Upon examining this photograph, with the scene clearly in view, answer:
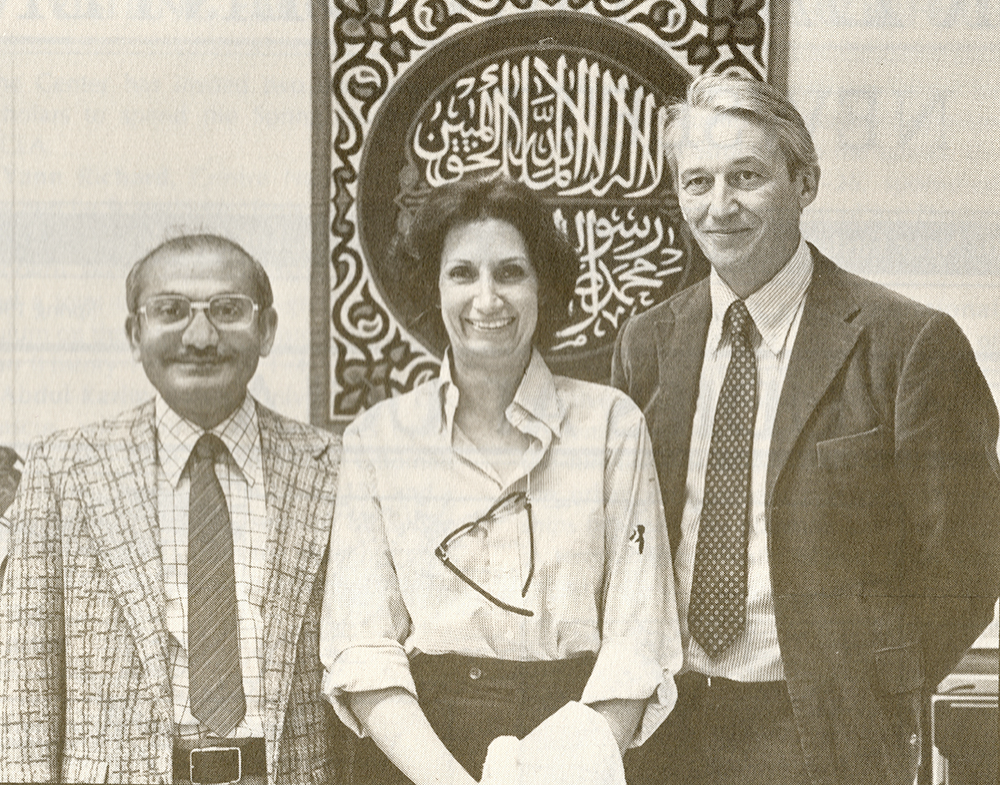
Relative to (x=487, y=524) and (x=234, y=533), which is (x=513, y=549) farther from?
(x=234, y=533)

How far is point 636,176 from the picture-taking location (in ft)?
6.55

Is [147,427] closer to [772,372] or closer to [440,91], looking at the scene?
[440,91]

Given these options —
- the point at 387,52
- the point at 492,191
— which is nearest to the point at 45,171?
the point at 387,52

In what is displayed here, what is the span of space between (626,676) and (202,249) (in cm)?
104

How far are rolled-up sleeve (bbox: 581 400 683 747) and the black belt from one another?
583 millimetres

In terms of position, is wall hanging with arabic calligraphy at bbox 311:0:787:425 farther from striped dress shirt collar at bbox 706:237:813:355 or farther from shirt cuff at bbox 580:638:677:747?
shirt cuff at bbox 580:638:677:747

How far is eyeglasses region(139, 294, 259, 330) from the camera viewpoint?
199 centimetres

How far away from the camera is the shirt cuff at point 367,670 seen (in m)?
1.95

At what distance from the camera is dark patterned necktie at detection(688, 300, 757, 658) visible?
6.43ft

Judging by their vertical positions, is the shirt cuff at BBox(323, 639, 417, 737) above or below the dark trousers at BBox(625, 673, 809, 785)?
above

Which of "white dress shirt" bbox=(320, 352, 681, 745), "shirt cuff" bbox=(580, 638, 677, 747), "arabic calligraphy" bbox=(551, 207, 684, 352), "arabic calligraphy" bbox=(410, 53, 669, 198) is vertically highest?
"arabic calligraphy" bbox=(410, 53, 669, 198)

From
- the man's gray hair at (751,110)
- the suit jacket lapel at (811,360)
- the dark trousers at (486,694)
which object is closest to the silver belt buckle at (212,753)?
the dark trousers at (486,694)

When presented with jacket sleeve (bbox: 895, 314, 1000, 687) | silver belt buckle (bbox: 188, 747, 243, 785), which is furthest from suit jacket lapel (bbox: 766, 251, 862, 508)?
silver belt buckle (bbox: 188, 747, 243, 785)

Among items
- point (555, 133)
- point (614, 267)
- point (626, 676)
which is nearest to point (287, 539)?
point (626, 676)
